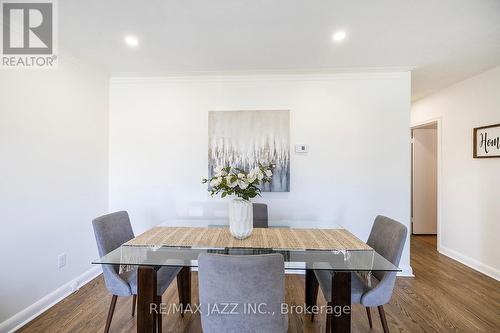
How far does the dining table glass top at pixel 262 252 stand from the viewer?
1380mm

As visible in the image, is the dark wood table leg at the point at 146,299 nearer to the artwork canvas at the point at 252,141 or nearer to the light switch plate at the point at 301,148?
the artwork canvas at the point at 252,141

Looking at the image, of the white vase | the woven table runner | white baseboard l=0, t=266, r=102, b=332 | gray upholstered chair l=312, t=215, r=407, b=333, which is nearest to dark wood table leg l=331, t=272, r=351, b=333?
gray upholstered chair l=312, t=215, r=407, b=333

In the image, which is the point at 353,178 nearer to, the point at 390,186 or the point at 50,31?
the point at 390,186

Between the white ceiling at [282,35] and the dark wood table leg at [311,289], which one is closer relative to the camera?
the white ceiling at [282,35]

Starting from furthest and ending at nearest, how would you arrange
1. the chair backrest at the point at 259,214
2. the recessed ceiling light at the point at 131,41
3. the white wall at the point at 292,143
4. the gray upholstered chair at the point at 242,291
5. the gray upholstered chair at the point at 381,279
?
the white wall at the point at 292,143 < the chair backrest at the point at 259,214 < the recessed ceiling light at the point at 131,41 < the gray upholstered chair at the point at 381,279 < the gray upholstered chair at the point at 242,291

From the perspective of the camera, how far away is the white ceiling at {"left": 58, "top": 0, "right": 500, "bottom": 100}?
1660mm

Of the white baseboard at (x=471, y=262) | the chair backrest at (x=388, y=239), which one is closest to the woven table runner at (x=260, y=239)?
the chair backrest at (x=388, y=239)

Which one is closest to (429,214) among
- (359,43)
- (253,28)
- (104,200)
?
(359,43)

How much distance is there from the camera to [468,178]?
3.04 metres

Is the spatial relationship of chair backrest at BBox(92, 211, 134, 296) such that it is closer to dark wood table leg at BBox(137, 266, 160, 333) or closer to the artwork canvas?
dark wood table leg at BBox(137, 266, 160, 333)

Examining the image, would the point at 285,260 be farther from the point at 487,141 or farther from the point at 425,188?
the point at 425,188

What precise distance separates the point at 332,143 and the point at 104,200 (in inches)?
114

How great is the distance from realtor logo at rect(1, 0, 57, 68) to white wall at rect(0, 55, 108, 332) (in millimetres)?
100

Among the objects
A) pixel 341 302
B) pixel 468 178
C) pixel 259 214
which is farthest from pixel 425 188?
pixel 341 302
